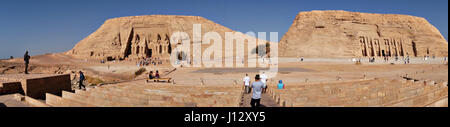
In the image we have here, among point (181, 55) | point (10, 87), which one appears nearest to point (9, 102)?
point (10, 87)

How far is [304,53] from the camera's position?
37.4 meters

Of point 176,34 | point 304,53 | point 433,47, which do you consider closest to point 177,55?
point 176,34

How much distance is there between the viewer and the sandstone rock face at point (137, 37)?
150 feet

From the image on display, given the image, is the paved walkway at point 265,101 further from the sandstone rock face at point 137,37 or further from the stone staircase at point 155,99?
the sandstone rock face at point 137,37

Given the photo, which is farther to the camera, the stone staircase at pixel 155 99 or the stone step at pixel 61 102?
the stone step at pixel 61 102

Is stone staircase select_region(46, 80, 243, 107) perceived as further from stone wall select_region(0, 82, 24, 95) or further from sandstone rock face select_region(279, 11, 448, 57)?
sandstone rock face select_region(279, 11, 448, 57)

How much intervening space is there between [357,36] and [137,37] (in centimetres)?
4069

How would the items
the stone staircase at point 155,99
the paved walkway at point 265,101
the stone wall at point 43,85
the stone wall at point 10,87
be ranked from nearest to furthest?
the stone staircase at point 155,99 → the paved walkway at point 265,101 → the stone wall at point 10,87 → the stone wall at point 43,85

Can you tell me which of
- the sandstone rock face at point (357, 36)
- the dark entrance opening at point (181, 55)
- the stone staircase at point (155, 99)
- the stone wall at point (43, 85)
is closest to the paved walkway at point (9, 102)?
the stone wall at point (43, 85)

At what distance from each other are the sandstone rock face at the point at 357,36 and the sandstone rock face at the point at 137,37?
18.6 meters

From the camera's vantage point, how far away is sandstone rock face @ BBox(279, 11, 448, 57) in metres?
37.8

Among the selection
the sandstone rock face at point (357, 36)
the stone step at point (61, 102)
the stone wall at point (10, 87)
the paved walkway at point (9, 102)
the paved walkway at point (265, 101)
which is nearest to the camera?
the stone step at point (61, 102)
